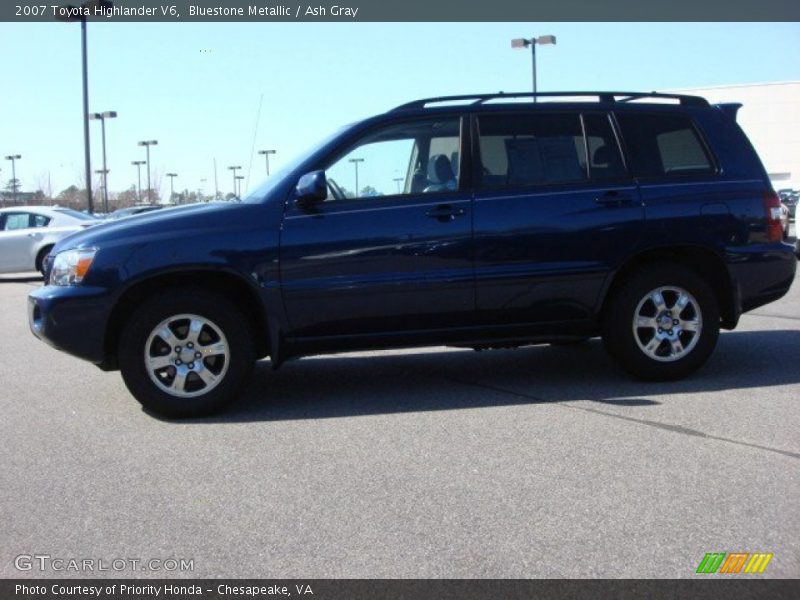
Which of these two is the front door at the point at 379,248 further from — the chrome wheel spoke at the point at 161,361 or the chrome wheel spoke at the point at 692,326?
the chrome wheel spoke at the point at 692,326

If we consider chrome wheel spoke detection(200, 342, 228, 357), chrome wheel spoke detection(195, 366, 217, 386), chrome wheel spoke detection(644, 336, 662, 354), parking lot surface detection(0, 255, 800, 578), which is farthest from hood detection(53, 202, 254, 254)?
chrome wheel spoke detection(644, 336, 662, 354)

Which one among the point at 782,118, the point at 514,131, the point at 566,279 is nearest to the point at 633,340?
the point at 566,279

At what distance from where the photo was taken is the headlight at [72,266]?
18.7 ft

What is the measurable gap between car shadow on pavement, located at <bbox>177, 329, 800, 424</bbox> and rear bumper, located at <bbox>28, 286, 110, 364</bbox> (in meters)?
0.85

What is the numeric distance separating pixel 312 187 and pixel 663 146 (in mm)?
2651

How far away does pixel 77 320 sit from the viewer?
5.70m

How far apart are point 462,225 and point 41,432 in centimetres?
293

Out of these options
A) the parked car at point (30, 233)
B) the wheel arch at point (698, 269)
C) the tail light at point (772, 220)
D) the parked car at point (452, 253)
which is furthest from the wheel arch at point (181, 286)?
the parked car at point (30, 233)

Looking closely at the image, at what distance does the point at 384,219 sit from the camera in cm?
598

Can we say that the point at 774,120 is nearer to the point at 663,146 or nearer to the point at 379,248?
the point at 663,146

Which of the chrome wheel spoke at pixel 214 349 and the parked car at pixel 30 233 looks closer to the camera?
the chrome wheel spoke at pixel 214 349

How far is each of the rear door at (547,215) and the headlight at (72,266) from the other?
248 cm

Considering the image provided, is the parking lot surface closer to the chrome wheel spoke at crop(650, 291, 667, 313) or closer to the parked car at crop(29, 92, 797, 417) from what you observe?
the parked car at crop(29, 92, 797, 417)

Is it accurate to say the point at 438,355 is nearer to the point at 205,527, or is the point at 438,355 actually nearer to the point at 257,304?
the point at 257,304
